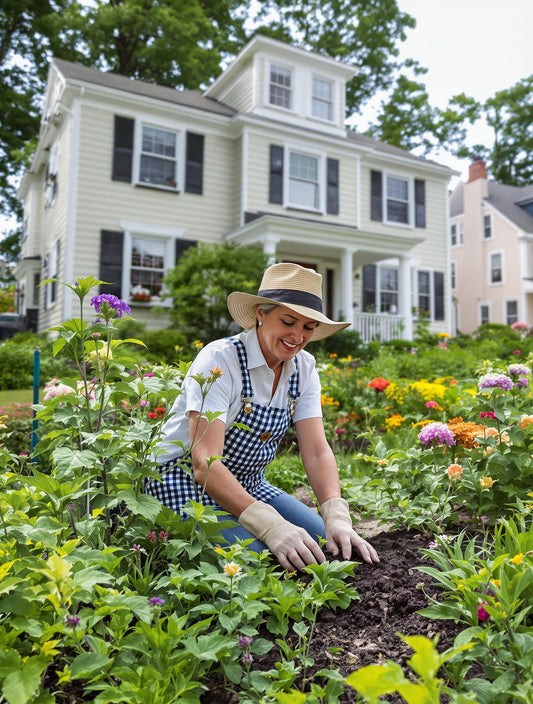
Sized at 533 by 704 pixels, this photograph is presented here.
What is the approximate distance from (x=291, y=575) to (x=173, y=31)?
66.4 feet

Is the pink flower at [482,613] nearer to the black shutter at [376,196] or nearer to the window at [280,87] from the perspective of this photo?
the window at [280,87]

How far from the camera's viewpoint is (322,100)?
14023 millimetres

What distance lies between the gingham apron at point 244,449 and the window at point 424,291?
1392 cm

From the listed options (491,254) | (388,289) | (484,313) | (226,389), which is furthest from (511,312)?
(226,389)

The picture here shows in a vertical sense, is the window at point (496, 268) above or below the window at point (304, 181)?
above

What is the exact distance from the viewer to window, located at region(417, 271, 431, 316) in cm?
1566

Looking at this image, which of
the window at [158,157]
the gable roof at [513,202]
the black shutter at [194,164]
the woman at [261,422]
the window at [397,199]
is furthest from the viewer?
the gable roof at [513,202]

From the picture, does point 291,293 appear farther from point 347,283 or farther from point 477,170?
point 477,170

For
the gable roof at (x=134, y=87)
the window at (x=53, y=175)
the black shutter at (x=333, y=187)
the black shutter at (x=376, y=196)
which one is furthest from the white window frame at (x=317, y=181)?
the window at (x=53, y=175)

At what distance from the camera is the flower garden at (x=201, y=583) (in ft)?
3.97

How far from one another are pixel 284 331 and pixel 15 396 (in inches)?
243

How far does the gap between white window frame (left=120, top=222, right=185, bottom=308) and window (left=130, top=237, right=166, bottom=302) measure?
0.30 ft

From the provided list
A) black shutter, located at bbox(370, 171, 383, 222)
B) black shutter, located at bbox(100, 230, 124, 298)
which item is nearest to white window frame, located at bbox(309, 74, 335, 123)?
black shutter, located at bbox(370, 171, 383, 222)

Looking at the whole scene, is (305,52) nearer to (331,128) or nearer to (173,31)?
(331,128)
